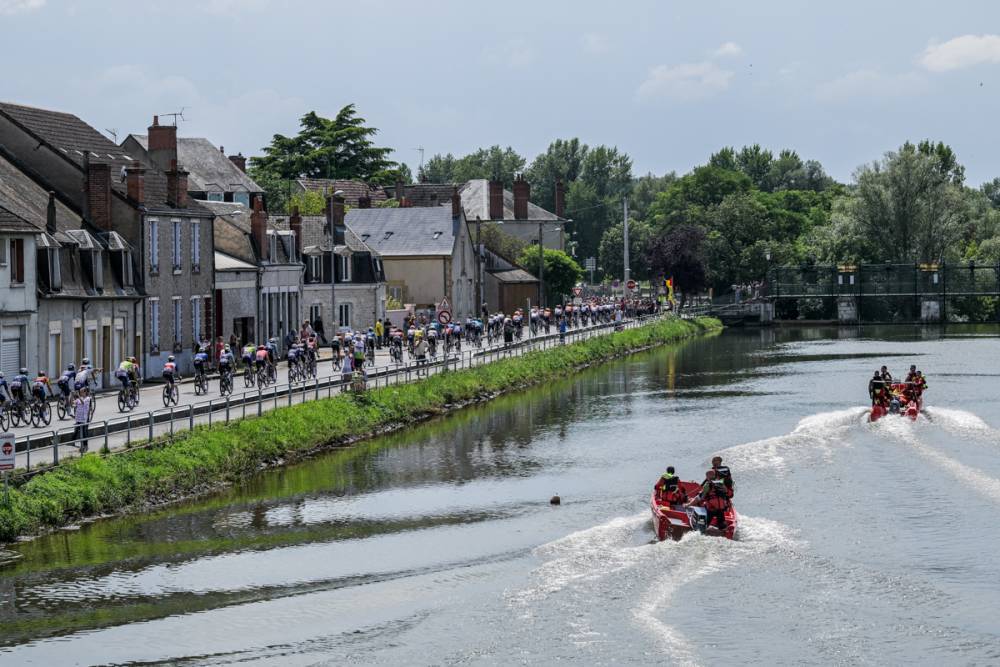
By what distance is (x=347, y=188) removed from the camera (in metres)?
148

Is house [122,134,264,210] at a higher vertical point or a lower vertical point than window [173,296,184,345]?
higher

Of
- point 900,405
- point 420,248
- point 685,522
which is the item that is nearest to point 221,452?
point 685,522

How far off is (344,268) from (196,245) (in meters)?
23.8

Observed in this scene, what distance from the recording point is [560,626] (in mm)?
32812

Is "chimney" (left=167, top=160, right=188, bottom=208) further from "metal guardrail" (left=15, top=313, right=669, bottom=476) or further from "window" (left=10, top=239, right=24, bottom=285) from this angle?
"window" (left=10, top=239, right=24, bottom=285)

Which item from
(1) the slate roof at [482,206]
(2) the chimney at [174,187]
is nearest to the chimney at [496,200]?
(1) the slate roof at [482,206]

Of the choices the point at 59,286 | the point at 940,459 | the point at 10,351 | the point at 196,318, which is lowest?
the point at 940,459

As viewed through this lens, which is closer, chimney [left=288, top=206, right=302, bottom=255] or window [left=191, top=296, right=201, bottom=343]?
window [left=191, top=296, right=201, bottom=343]

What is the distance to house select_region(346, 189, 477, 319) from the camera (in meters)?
113

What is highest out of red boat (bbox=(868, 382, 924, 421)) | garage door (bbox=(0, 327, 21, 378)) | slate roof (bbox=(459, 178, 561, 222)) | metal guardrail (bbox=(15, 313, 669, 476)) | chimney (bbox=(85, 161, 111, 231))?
A: slate roof (bbox=(459, 178, 561, 222))

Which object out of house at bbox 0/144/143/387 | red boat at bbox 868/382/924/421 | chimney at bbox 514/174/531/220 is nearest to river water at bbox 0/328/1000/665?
red boat at bbox 868/382/924/421

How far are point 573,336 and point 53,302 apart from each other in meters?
53.4

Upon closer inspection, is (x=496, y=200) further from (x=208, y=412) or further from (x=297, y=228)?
(x=208, y=412)

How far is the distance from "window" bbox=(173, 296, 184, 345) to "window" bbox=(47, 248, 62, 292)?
10.7 m
